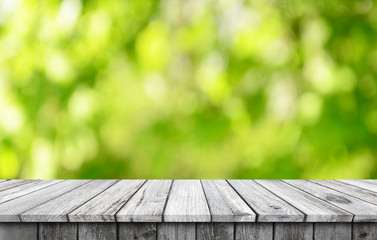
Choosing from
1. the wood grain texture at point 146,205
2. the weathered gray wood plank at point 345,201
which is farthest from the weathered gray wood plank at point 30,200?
the weathered gray wood plank at point 345,201

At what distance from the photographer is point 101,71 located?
7.12 ft

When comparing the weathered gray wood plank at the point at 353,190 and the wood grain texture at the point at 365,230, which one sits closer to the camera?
the wood grain texture at the point at 365,230

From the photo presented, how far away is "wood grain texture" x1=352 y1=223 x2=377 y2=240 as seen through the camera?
1.14 meters

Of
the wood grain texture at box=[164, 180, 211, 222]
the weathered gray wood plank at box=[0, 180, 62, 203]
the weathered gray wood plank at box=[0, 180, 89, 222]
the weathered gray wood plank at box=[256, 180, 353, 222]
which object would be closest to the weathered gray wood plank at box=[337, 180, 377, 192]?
the weathered gray wood plank at box=[256, 180, 353, 222]

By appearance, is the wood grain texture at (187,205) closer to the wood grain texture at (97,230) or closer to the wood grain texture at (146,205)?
the wood grain texture at (146,205)

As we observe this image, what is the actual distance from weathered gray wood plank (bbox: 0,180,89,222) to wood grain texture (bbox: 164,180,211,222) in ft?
1.18

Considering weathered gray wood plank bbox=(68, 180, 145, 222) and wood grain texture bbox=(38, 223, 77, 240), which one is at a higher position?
weathered gray wood plank bbox=(68, 180, 145, 222)

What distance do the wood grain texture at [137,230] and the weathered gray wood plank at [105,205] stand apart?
41 millimetres

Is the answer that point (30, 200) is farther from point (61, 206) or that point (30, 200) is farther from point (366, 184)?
point (366, 184)

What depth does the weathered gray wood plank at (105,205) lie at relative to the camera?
1.10 metres

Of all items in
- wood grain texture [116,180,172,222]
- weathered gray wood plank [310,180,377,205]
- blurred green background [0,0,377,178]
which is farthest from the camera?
blurred green background [0,0,377,178]

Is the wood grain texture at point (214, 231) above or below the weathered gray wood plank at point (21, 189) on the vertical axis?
below

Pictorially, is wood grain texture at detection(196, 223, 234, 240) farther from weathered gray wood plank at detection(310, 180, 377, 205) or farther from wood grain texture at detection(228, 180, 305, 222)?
weathered gray wood plank at detection(310, 180, 377, 205)

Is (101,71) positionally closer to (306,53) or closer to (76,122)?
(76,122)
